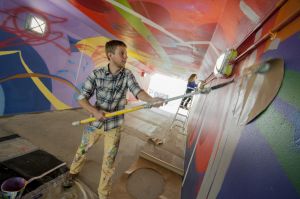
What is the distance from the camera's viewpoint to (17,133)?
9.64 ft

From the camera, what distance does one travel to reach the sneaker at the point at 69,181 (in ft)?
6.49

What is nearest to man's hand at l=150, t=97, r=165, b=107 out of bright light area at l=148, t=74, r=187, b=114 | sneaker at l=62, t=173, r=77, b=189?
sneaker at l=62, t=173, r=77, b=189

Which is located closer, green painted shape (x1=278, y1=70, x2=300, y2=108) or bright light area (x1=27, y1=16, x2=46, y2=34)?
green painted shape (x1=278, y1=70, x2=300, y2=108)

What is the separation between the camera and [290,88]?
0.53 meters

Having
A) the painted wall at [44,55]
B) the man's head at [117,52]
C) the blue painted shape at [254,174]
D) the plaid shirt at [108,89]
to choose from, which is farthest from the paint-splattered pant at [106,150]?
the painted wall at [44,55]

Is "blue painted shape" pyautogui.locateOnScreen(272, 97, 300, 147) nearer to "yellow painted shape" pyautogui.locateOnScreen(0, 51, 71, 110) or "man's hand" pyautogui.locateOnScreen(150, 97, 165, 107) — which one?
"man's hand" pyautogui.locateOnScreen(150, 97, 165, 107)

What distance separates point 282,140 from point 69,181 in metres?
2.29

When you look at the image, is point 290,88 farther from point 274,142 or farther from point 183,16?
point 183,16

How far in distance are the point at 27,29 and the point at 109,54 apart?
299cm

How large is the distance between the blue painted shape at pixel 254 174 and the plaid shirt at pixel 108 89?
50.7 inches

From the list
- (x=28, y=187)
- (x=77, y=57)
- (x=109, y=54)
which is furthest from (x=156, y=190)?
(x=77, y=57)

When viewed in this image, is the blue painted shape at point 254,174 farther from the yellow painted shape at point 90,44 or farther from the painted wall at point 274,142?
the yellow painted shape at point 90,44

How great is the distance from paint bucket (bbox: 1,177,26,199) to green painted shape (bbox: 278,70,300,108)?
2.11 m

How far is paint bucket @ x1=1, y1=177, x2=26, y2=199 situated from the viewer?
1419 millimetres
